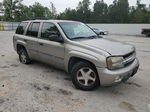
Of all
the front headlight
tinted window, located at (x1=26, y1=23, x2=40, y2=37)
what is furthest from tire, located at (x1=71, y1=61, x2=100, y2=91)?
tinted window, located at (x1=26, y1=23, x2=40, y2=37)

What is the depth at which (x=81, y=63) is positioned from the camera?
3.65 meters

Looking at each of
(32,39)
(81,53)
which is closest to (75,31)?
(81,53)

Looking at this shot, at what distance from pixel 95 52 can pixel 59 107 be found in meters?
1.36

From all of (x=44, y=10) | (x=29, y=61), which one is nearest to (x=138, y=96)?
(x=29, y=61)

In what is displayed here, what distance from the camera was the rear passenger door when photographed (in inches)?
197

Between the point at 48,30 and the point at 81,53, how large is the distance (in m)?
1.57

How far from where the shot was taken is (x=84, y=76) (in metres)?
3.67

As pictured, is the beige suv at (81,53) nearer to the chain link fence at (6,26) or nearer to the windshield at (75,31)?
the windshield at (75,31)

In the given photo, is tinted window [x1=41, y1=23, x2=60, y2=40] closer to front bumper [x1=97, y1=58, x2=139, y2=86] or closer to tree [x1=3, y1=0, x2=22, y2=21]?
front bumper [x1=97, y1=58, x2=139, y2=86]

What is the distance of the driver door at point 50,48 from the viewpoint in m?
4.17

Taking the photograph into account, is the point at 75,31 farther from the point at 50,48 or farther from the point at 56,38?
Answer: the point at 50,48

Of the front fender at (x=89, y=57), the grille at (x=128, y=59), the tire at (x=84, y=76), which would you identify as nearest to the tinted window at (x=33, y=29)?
the front fender at (x=89, y=57)

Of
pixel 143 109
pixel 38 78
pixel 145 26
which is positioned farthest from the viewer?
pixel 145 26

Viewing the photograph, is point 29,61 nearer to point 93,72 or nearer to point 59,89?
point 59,89
